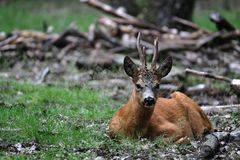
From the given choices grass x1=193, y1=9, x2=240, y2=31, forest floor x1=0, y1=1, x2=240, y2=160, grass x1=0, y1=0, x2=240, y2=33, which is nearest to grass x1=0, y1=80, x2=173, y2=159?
forest floor x1=0, y1=1, x2=240, y2=160

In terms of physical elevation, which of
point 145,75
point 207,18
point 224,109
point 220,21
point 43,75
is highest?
point 145,75

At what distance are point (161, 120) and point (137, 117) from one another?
0.41 metres

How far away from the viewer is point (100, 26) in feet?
55.5

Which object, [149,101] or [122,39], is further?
[122,39]

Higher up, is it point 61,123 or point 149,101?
point 149,101

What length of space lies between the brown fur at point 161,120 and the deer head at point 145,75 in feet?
0.42

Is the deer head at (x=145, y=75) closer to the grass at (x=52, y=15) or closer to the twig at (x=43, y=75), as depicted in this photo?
the twig at (x=43, y=75)

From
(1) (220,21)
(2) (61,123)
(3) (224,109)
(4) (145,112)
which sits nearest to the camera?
(4) (145,112)

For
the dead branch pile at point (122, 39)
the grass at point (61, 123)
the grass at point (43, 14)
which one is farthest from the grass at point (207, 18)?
the grass at point (61, 123)

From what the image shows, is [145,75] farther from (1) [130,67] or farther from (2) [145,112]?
(2) [145,112]

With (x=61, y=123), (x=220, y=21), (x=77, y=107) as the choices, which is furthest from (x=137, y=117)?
(x=220, y=21)

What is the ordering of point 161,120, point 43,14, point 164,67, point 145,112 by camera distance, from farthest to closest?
point 43,14
point 161,120
point 164,67
point 145,112

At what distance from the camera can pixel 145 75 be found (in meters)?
7.68

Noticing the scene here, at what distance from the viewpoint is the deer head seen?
7.52m
